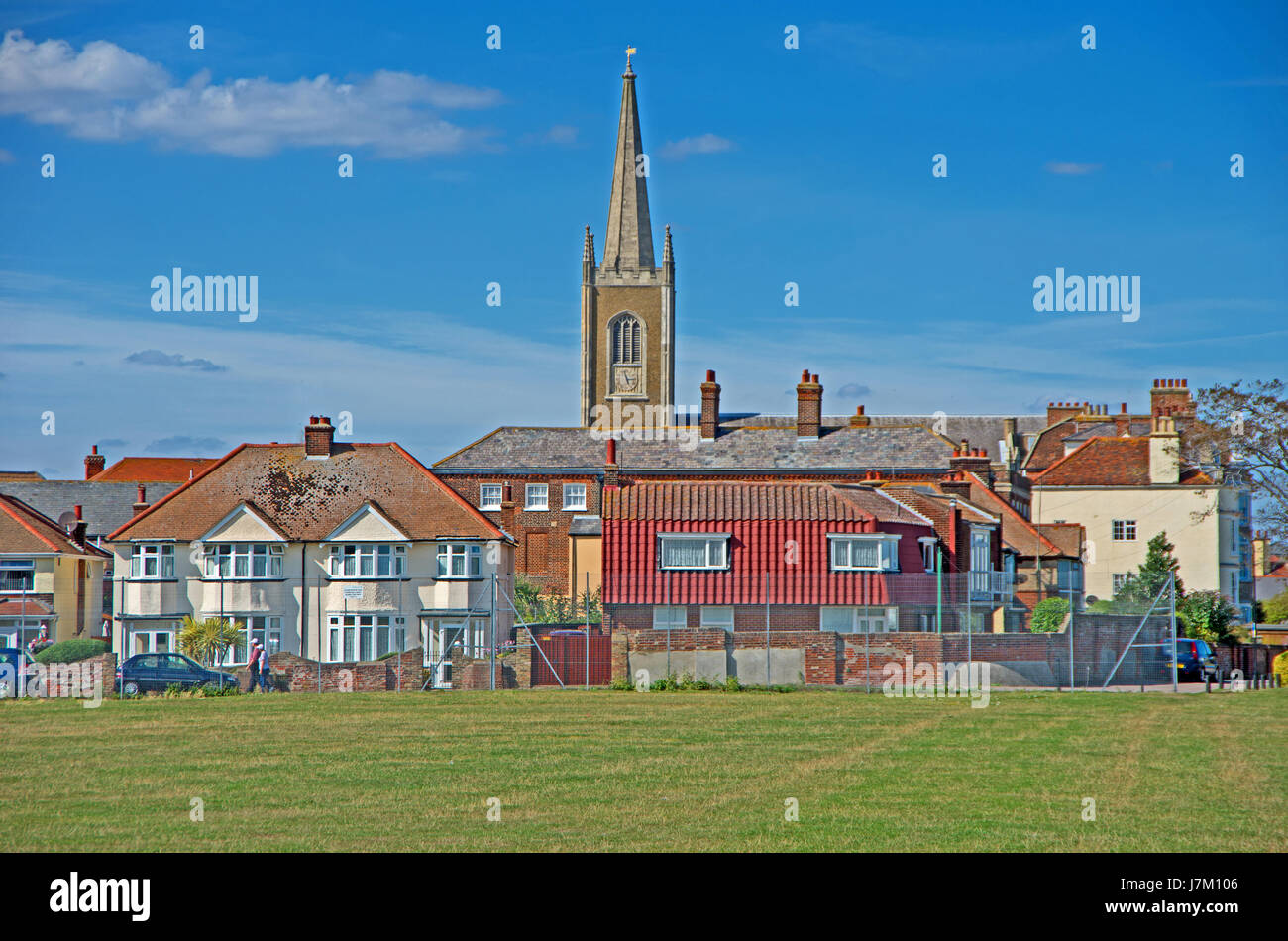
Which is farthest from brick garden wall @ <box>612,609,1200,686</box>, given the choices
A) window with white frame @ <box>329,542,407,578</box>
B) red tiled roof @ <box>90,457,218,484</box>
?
red tiled roof @ <box>90,457,218,484</box>

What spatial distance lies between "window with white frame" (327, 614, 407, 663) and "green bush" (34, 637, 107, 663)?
7877mm

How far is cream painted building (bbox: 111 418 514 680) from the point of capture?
174ft

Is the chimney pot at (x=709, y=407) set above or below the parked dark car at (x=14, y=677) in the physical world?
above

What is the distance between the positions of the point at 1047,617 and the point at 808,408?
2897 cm

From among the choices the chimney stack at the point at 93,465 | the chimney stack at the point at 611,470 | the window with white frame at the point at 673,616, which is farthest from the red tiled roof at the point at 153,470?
the window with white frame at the point at 673,616

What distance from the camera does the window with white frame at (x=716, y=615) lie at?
46781 mm

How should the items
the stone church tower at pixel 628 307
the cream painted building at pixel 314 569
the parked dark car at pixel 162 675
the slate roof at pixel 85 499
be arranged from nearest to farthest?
the parked dark car at pixel 162 675 < the cream painted building at pixel 314 569 < the slate roof at pixel 85 499 < the stone church tower at pixel 628 307

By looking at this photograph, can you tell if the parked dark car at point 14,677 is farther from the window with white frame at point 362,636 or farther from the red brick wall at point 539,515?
the red brick wall at point 539,515

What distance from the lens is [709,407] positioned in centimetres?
7756

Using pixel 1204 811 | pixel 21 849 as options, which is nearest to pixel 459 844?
pixel 21 849

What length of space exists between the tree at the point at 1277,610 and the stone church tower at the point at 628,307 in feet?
190
